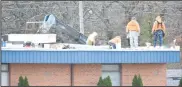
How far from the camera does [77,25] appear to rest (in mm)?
37594

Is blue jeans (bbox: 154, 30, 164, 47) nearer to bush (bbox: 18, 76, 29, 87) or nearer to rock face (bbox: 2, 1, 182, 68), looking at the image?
bush (bbox: 18, 76, 29, 87)

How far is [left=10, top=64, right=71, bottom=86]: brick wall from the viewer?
19.2m

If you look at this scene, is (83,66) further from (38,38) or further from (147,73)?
(147,73)

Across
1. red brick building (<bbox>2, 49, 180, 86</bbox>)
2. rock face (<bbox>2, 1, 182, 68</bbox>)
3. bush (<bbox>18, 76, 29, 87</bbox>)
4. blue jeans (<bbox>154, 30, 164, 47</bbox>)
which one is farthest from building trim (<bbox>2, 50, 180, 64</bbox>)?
rock face (<bbox>2, 1, 182, 68</bbox>)

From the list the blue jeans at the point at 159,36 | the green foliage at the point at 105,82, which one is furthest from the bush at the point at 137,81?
the blue jeans at the point at 159,36

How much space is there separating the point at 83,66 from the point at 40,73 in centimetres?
156

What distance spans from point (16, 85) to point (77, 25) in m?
18.7

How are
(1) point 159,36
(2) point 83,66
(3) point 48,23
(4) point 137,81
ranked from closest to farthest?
1. (4) point 137,81
2. (2) point 83,66
3. (1) point 159,36
4. (3) point 48,23

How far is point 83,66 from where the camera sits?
63.7 feet

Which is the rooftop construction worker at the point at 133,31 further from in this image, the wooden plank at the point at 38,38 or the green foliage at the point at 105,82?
the wooden plank at the point at 38,38

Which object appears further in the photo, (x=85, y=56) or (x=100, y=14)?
(x=100, y=14)

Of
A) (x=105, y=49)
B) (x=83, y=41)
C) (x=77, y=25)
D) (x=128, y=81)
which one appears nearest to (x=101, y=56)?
(x=105, y=49)

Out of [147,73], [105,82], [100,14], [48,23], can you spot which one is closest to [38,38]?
[48,23]

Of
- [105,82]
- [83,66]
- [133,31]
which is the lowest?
[105,82]
